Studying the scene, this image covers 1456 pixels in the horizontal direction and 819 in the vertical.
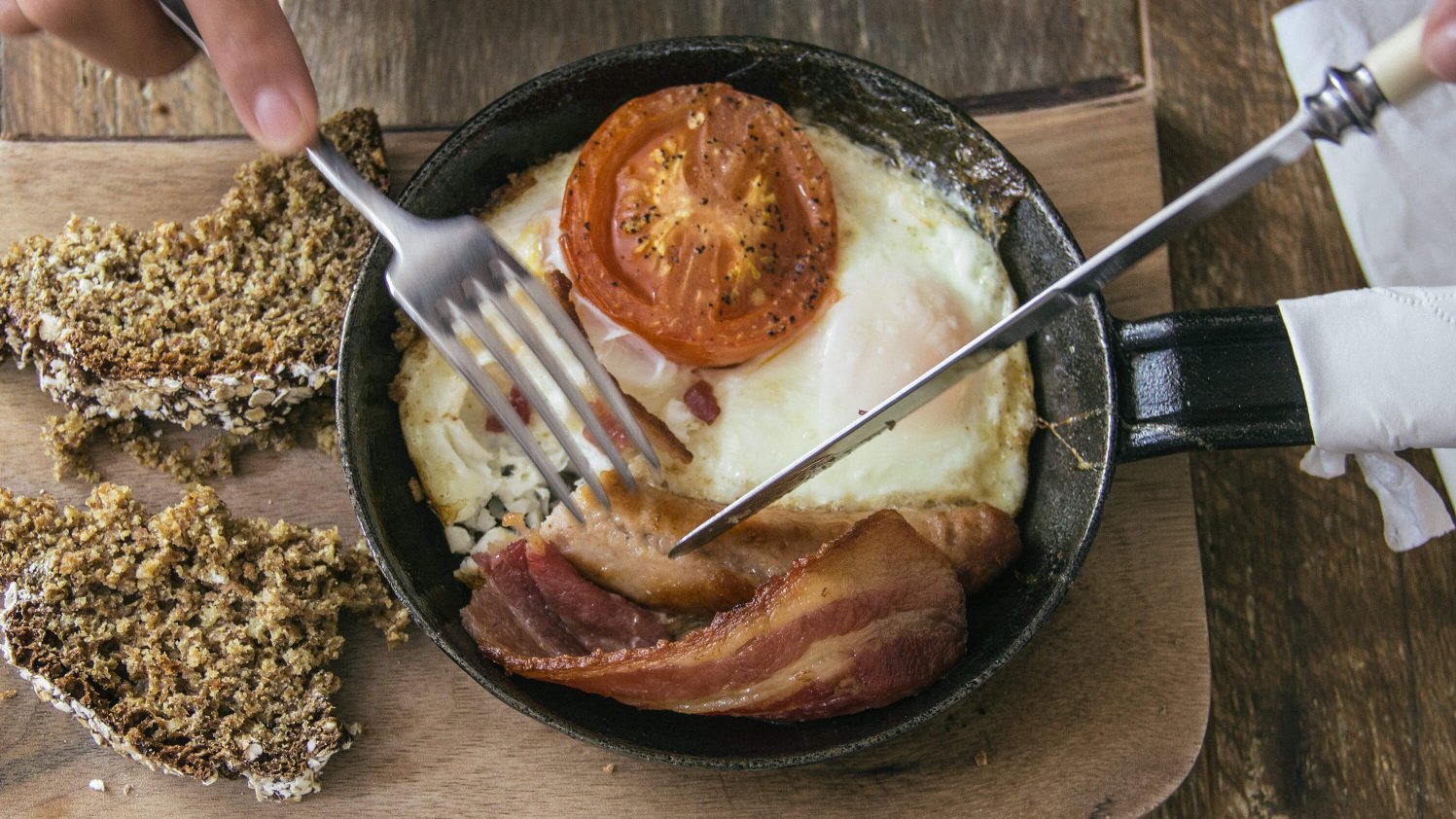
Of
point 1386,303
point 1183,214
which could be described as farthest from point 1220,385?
point 1183,214

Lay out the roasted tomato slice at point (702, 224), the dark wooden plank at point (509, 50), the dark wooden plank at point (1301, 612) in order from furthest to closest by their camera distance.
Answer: the dark wooden plank at point (509, 50)
the dark wooden plank at point (1301, 612)
the roasted tomato slice at point (702, 224)

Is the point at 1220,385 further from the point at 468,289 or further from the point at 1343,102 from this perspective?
the point at 468,289

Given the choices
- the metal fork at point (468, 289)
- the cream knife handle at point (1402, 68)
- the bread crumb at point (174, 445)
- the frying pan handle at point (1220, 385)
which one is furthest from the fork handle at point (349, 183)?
the cream knife handle at point (1402, 68)

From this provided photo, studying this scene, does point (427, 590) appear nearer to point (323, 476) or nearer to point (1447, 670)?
point (323, 476)

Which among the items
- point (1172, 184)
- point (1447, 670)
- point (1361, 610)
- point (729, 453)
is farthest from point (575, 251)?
point (1447, 670)

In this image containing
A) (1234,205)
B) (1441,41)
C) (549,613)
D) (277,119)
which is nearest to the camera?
(1441,41)

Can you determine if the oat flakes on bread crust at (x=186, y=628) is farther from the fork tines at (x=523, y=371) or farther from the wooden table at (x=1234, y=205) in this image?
the wooden table at (x=1234, y=205)
